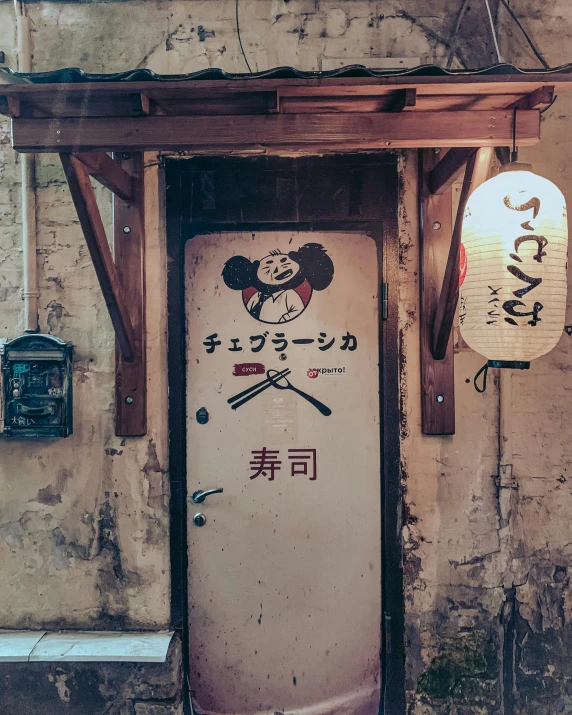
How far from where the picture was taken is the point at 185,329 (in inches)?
109

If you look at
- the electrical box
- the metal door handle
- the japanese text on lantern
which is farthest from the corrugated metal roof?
the metal door handle

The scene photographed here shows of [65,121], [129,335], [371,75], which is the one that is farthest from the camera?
[129,335]

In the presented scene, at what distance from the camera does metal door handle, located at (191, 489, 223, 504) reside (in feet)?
8.96

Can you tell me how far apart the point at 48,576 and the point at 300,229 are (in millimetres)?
2506

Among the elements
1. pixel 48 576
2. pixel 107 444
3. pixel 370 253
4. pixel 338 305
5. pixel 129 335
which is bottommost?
pixel 48 576

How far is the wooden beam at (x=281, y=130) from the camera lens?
2053mm

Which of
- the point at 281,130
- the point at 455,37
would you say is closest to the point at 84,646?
the point at 281,130

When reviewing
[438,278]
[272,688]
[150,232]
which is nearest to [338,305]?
[438,278]

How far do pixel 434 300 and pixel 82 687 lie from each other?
9.41 ft

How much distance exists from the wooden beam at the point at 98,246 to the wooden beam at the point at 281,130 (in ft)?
0.37

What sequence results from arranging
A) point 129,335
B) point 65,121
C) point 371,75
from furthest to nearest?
point 129,335, point 65,121, point 371,75

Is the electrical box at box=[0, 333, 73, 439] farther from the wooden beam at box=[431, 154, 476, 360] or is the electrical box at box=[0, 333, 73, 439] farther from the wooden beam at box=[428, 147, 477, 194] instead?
the wooden beam at box=[428, 147, 477, 194]

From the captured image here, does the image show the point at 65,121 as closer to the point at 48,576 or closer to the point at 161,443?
the point at 161,443

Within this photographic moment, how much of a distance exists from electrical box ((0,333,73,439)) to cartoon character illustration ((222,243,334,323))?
1088mm
